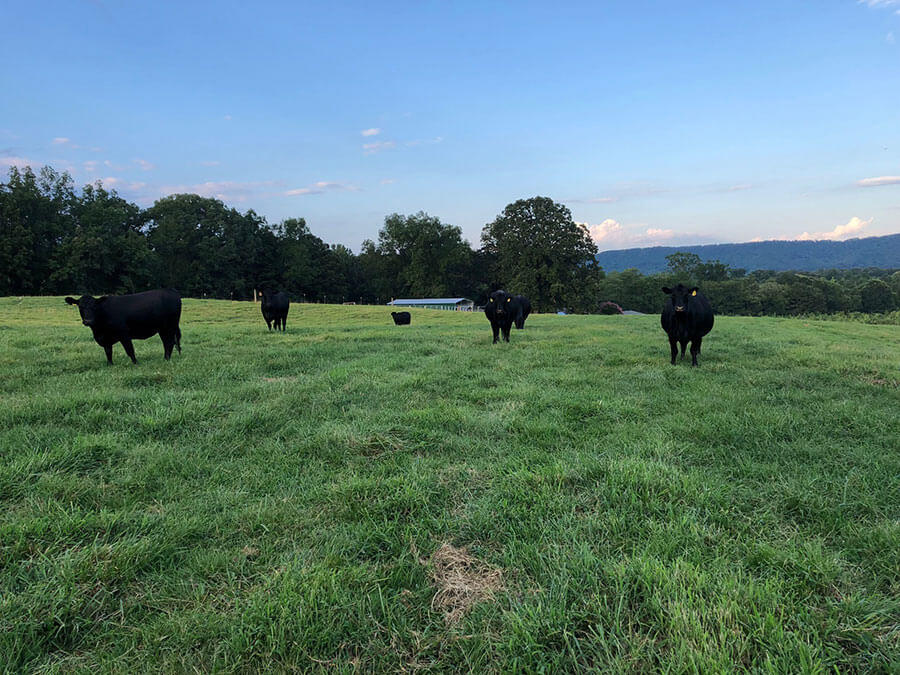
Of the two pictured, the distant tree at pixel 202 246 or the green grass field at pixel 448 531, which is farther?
the distant tree at pixel 202 246

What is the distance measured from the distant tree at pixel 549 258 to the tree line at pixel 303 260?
0.15m

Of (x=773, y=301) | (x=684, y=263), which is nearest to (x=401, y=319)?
(x=773, y=301)

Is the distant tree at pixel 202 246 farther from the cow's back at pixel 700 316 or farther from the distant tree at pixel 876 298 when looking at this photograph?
the distant tree at pixel 876 298

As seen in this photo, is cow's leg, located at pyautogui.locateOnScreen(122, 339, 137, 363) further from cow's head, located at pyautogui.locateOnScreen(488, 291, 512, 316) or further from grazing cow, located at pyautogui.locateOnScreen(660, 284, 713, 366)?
grazing cow, located at pyautogui.locateOnScreen(660, 284, 713, 366)

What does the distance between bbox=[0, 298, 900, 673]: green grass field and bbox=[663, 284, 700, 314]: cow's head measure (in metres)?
2.88

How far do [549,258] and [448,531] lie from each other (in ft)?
167

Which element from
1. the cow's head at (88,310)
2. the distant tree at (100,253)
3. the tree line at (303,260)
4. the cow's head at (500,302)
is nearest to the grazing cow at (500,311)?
the cow's head at (500,302)

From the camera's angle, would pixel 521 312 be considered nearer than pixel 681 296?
No

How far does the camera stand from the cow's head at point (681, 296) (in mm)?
8516

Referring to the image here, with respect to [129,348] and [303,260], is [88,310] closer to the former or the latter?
[129,348]

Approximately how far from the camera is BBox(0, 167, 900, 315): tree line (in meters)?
48.5

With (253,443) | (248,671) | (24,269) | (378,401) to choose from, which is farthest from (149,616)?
(24,269)

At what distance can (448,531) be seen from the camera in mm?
2771

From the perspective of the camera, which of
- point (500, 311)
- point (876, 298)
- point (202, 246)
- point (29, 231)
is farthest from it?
point (876, 298)
